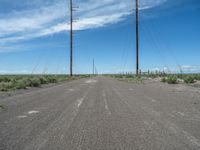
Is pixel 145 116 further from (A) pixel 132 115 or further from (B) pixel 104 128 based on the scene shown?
(B) pixel 104 128

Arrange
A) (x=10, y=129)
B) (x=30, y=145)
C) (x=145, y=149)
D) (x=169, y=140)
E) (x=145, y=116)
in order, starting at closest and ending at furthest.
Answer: (x=145, y=149), (x=30, y=145), (x=169, y=140), (x=10, y=129), (x=145, y=116)

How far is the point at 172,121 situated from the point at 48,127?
3613 mm

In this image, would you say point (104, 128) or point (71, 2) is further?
point (71, 2)

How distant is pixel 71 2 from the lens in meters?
45.6

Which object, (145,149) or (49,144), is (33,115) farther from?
(145,149)

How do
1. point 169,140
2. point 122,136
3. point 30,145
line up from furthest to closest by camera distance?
point 122,136, point 169,140, point 30,145

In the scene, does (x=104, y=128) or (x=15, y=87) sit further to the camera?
(x=15, y=87)

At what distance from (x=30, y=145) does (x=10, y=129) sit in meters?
1.53

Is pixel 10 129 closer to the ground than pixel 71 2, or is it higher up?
closer to the ground

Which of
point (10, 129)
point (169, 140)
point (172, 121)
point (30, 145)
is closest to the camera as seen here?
point (30, 145)

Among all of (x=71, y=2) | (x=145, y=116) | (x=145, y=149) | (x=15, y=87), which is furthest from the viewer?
(x=71, y=2)

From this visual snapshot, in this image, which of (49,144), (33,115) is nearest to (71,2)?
(33,115)

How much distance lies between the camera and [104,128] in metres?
5.43

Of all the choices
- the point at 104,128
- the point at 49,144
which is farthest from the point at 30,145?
the point at 104,128
